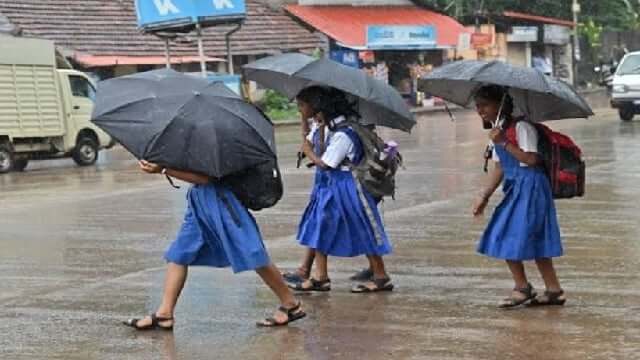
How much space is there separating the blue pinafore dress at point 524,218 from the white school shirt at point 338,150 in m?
1.03

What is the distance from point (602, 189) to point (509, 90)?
7.44 meters

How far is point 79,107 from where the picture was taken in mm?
24156

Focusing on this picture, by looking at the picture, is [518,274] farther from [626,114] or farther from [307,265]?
[626,114]

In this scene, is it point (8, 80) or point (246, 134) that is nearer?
point (246, 134)

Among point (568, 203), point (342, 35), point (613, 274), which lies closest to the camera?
point (613, 274)

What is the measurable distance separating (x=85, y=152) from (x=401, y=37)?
22.4 m

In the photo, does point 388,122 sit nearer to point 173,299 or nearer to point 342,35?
point 173,299

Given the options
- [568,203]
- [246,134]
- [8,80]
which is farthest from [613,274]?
[8,80]

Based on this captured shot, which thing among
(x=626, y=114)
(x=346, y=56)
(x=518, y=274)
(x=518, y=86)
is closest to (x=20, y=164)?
(x=626, y=114)

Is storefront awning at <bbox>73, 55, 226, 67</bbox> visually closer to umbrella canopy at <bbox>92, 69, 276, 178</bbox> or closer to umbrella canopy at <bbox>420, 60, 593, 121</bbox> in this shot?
umbrella canopy at <bbox>420, 60, 593, 121</bbox>

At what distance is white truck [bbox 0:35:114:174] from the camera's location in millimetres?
22594

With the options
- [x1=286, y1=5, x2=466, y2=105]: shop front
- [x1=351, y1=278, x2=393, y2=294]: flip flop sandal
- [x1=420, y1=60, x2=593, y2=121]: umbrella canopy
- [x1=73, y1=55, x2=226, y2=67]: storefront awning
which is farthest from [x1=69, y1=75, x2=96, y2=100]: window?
[x1=286, y1=5, x2=466, y2=105]: shop front

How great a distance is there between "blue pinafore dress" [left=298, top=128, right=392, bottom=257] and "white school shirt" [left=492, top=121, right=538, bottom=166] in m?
1.16

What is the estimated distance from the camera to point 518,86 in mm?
6992
